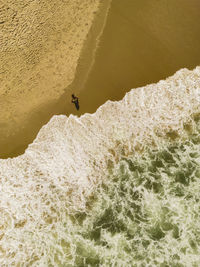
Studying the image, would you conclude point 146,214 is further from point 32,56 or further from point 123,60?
point 32,56

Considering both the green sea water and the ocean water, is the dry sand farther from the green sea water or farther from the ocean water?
the green sea water

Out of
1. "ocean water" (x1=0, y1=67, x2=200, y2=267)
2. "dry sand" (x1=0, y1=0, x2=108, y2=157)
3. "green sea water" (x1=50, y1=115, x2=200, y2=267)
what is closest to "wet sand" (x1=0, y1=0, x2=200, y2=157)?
"dry sand" (x1=0, y1=0, x2=108, y2=157)

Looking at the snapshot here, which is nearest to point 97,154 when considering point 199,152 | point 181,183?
point 181,183

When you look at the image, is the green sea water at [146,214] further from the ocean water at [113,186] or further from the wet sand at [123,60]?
the wet sand at [123,60]

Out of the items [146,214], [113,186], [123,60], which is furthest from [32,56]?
[146,214]

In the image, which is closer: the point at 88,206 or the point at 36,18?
the point at 88,206

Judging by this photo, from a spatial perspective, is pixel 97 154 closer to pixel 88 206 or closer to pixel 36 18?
pixel 88 206
